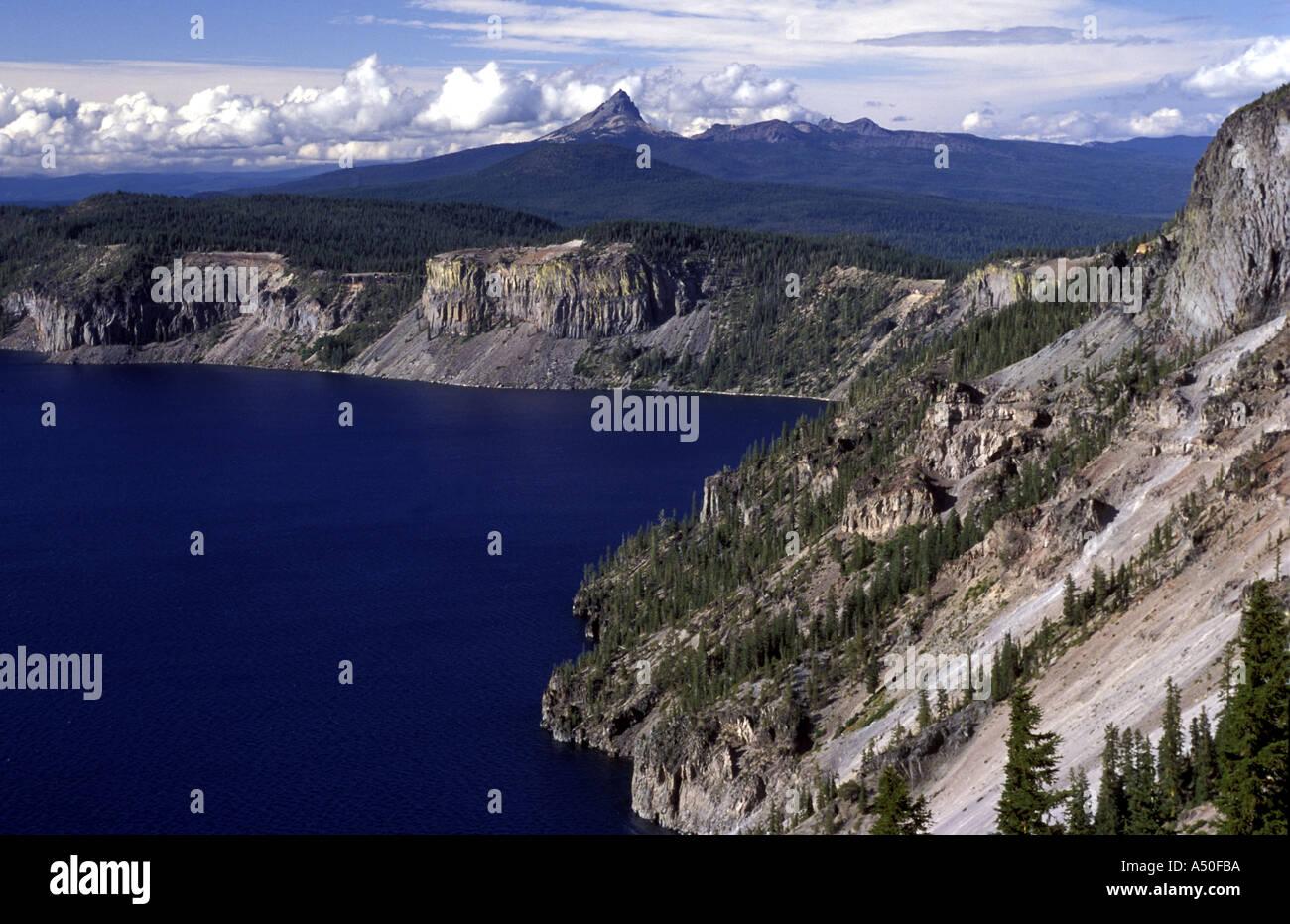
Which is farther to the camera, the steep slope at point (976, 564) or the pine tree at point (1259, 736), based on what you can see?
the steep slope at point (976, 564)

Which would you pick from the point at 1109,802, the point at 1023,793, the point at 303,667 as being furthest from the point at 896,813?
the point at 303,667

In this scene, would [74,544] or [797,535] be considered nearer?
[797,535]

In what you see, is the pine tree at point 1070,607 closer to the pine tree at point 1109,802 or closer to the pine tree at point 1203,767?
the pine tree at point 1109,802

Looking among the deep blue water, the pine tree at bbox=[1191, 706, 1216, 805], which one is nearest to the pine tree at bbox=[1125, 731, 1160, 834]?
the pine tree at bbox=[1191, 706, 1216, 805]

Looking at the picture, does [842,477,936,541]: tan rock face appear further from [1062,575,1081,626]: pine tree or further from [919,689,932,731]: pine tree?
[919,689,932,731]: pine tree

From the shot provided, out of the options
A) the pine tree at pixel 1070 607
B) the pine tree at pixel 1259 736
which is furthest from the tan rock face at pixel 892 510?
the pine tree at pixel 1259 736
